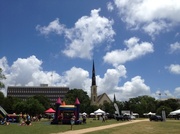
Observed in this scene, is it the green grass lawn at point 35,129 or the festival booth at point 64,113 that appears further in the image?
the festival booth at point 64,113

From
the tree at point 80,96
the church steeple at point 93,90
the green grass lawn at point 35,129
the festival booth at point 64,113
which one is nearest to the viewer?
the green grass lawn at point 35,129

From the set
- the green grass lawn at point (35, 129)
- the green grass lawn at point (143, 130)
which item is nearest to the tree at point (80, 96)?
the green grass lawn at point (35, 129)

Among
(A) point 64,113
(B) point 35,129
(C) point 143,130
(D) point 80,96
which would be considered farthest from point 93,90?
(C) point 143,130

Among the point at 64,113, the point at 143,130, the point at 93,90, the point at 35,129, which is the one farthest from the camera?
the point at 93,90

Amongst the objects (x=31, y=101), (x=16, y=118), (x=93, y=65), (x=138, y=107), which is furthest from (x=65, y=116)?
(x=93, y=65)

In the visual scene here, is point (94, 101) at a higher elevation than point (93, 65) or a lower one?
lower

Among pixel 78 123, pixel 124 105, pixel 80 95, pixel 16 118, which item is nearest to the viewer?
pixel 78 123

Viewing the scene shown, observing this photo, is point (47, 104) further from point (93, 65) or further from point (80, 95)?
point (93, 65)

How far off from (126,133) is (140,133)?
1.32 m

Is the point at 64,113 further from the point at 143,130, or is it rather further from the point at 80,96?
the point at 80,96

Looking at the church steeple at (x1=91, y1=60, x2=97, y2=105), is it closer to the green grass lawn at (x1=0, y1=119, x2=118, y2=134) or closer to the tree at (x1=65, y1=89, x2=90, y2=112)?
the tree at (x1=65, y1=89, x2=90, y2=112)

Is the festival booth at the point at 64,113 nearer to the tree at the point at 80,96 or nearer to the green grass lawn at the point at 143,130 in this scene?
the green grass lawn at the point at 143,130

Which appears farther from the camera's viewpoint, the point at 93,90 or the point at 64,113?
the point at 93,90

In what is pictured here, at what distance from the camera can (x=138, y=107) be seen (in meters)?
117
